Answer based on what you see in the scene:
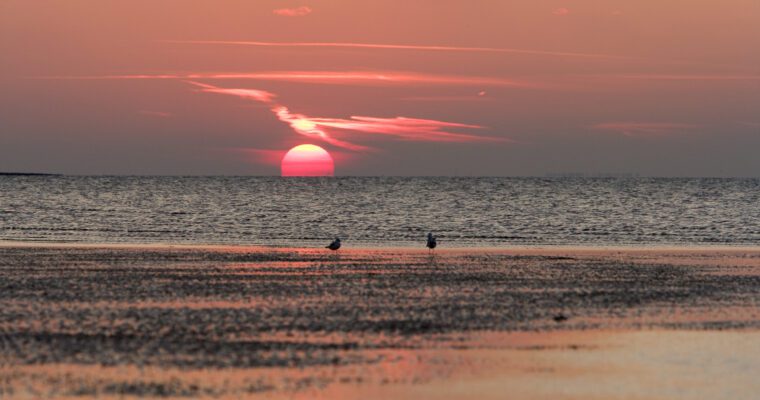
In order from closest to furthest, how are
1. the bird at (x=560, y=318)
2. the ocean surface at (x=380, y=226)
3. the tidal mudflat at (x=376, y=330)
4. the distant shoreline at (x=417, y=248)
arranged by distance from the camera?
the tidal mudflat at (x=376, y=330), the bird at (x=560, y=318), the distant shoreline at (x=417, y=248), the ocean surface at (x=380, y=226)

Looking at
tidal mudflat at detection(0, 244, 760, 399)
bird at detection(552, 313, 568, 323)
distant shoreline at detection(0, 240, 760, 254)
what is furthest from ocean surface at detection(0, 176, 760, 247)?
bird at detection(552, 313, 568, 323)

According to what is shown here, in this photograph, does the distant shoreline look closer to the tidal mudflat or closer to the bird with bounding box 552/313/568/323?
the tidal mudflat

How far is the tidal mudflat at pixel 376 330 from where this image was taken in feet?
67.8

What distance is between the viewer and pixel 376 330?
26.7m

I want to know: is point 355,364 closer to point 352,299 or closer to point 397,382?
point 397,382

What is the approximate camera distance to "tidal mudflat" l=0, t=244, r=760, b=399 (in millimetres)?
20672

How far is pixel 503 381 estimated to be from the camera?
2102 cm

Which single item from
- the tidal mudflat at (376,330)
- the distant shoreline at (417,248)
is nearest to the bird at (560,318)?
the tidal mudflat at (376,330)

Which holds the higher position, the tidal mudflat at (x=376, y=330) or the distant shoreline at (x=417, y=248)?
the tidal mudflat at (x=376, y=330)

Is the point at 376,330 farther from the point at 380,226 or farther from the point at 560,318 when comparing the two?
A: the point at 380,226

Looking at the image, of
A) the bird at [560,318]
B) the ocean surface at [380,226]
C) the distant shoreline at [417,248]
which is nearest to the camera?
the bird at [560,318]

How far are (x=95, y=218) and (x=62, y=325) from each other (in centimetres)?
7076

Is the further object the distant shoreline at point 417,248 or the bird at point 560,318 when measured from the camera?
the distant shoreline at point 417,248

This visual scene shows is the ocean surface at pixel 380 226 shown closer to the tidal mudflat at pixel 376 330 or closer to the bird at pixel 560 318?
the tidal mudflat at pixel 376 330
